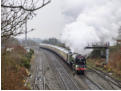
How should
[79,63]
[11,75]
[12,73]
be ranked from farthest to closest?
[79,63], [12,73], [11,75]

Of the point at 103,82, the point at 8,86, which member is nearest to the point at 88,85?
the point at 103,82

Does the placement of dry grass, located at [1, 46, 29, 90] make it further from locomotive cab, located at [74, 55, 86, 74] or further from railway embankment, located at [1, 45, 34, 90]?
locomotive cab, located at [74, 55, 86, 74]

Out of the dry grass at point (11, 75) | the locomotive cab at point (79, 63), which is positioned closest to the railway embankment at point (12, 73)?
the dry grass at point (11, 75)

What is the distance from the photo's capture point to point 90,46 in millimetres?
20000

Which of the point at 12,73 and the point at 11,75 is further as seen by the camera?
the point at 12,73

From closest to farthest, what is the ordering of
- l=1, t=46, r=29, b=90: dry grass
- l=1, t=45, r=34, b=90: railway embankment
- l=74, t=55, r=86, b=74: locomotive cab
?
1. l=1, t=46, r=29, b=90: dry grass
2. l=1, t=45, r=34, b=90: railway embankment
3. l=74, t=55, r=86, b=74: locomotive cab

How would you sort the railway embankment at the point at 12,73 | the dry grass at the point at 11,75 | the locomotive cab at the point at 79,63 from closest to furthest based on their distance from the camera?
the dry grass at the point at 11,75
the railway embankment at the point at 12,73
the locomotive cab at the point at 79,63

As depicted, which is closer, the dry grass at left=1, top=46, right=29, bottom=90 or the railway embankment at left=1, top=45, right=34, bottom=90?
the dry grass at left=1, top=46, right=29, bottom=90

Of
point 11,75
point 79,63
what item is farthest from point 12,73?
point 79,63

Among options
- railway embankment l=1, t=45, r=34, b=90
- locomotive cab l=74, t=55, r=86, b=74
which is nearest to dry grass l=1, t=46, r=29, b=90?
railway embankment l=1, t=45, r=34, b=90

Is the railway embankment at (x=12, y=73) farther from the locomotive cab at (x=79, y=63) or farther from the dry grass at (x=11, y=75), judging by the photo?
the locomotive cab at (x=79, y=63)

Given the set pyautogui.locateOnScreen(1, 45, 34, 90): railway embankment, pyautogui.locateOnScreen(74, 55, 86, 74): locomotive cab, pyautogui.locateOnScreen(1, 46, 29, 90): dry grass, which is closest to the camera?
pyautogui.locateOnScreen(1, 46, 29, 90): dry grass

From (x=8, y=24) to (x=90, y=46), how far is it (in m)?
17.6

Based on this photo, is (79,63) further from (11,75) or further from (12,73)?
(11,75)
